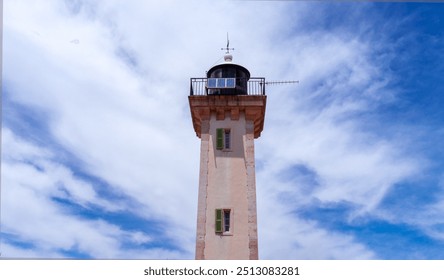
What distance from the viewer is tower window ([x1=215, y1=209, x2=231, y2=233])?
898 inches

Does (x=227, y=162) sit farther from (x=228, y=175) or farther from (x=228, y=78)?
(x=228, y=78)

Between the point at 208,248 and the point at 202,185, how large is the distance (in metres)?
3.50

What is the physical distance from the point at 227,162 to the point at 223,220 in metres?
3.43

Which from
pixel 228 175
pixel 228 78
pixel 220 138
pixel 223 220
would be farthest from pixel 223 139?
pixel 223 220

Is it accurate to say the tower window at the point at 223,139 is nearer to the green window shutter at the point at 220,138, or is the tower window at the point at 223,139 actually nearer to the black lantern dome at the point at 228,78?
the green window shutter at the point at 220,138

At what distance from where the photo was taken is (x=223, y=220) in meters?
23.1

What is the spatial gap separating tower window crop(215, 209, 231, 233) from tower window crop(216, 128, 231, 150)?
3823mm

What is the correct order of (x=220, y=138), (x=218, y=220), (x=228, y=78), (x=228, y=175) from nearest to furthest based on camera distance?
(x=218, y=220)
(x=228, y=175)
(x=220, y=138)
(x=228, y=78)

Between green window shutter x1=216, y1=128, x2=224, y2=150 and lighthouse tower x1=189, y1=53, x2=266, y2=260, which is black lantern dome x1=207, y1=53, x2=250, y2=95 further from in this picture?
green window shutter x1=216, y1=128, x2=224, y2=150

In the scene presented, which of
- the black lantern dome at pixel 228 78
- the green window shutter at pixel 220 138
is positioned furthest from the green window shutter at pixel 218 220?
the black lantern dome at pixel 228 78

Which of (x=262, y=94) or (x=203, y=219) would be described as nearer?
(x=203, y=219)

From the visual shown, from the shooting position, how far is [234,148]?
25.0 meters
